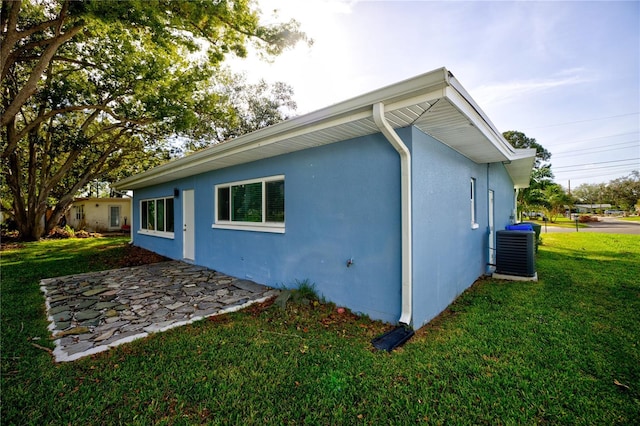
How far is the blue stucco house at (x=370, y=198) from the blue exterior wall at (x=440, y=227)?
2cm

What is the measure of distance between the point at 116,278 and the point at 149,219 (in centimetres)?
485

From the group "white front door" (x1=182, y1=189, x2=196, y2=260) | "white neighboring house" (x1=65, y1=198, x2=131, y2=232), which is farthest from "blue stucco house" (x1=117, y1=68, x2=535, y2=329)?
"white neighboring house" (x1=65, y1=198, x2=131, y2=232)

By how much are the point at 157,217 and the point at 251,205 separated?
6.04 metres

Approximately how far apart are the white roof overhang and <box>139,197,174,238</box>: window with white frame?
4.16m

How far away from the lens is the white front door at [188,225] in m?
7.75

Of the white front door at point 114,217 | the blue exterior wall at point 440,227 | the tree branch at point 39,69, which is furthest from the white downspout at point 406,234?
the white front door at point 114,217

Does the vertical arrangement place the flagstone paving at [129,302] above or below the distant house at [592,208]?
Result: below

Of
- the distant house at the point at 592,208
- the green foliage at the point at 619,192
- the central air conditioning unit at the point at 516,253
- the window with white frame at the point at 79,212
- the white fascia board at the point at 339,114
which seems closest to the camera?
the white fascia board at the point at 339,114

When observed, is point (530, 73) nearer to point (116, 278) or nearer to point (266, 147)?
point (266, 147)

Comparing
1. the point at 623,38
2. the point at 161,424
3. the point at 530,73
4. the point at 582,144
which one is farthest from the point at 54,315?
the point at 582,144

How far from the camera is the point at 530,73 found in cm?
841

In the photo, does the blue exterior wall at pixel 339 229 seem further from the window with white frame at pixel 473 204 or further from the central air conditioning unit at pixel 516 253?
the central air conditioning unit at pixel 516 253

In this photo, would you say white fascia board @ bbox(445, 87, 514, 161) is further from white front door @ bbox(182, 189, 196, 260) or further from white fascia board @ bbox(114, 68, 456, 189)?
white front door @ bbox(182, 189, 196, 260)

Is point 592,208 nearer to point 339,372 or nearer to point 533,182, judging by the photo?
point 533,182
